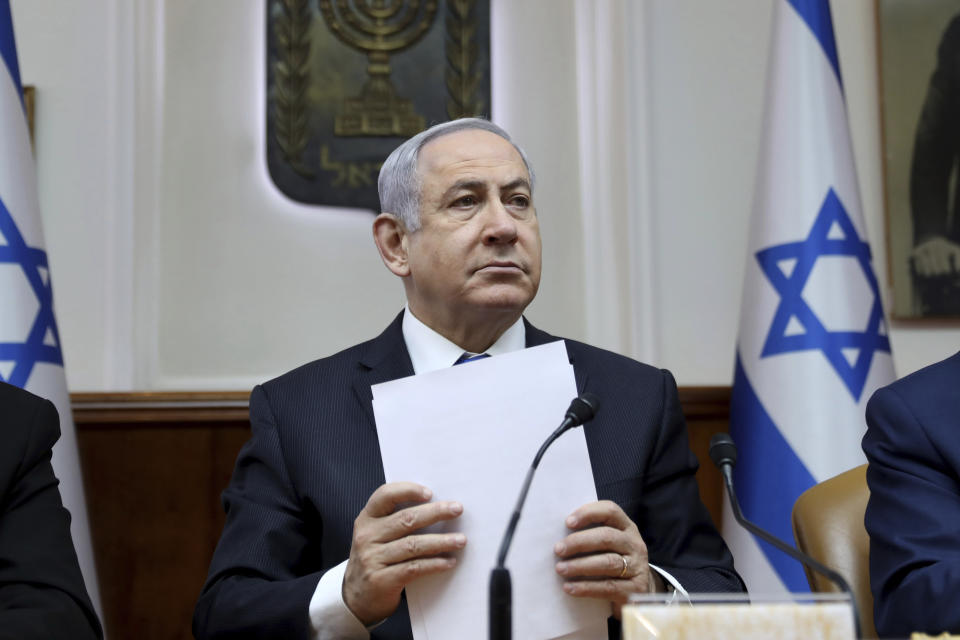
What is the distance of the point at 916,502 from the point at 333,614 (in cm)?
96

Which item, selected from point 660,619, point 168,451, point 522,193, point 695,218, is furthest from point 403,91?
Result: point 660,619

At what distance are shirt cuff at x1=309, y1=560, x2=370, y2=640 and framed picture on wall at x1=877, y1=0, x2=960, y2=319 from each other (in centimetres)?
270

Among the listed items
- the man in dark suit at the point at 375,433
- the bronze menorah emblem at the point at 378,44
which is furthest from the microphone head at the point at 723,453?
the bronze menorah emblem at the point at 378,44

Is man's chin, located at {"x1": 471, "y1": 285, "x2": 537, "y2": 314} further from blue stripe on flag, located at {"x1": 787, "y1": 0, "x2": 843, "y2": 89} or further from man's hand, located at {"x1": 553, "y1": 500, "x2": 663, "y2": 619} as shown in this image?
blue stripe on flag, located at {"x1": 787, "y1": 0, "x2": 843, "y2": 89}

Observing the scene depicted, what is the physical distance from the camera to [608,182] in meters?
3.75

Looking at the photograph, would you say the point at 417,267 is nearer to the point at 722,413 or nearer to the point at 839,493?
the point at 839,493

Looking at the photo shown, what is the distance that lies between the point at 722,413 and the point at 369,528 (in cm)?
214

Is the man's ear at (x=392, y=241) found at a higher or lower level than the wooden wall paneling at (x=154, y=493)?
higher

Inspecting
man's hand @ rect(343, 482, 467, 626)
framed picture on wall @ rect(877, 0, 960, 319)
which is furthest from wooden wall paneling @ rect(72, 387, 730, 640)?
framed picture on wall @ rect(877, 0, 960, 319)

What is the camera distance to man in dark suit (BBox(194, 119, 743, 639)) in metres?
1.76

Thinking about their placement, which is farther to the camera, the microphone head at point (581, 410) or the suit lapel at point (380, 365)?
the suit lapel at point (380, 365)

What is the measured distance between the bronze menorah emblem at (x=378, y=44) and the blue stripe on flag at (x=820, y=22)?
135 cm

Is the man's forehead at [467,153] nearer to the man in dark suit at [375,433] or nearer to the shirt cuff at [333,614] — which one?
the man in dark suit at [375,433]

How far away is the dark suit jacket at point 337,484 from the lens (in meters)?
1.79
